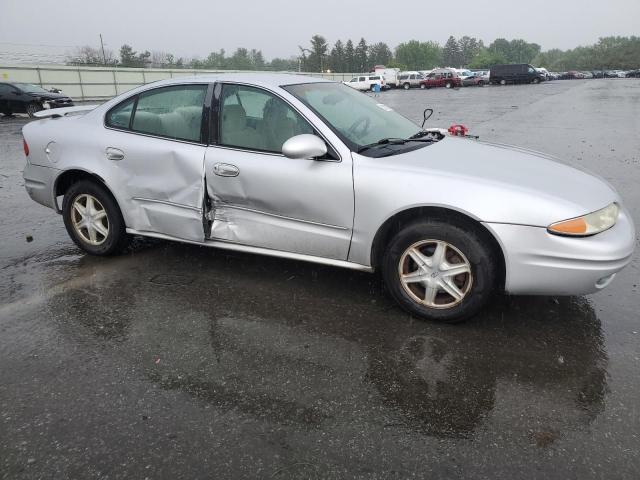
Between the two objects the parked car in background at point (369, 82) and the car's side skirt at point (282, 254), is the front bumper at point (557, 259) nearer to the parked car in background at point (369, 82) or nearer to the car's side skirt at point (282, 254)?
the car's side skirt at point (282, 254)

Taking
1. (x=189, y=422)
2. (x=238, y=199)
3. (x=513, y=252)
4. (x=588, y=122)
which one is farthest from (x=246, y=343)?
(x=588, y=122)

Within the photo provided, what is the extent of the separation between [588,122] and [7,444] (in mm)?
16323

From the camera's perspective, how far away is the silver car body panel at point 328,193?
3086 millimetres

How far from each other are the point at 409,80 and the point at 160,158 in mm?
52284

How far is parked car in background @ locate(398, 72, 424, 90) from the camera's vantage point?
172ft

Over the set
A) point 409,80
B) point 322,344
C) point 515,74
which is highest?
point 515,74

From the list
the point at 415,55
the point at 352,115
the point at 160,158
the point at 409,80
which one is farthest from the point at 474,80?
the point at 415,55

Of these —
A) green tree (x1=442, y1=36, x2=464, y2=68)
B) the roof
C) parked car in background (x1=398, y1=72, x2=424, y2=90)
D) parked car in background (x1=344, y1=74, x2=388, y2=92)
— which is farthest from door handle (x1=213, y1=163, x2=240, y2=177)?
green tree (x1=442, y1=36, x2=464, y2=68)

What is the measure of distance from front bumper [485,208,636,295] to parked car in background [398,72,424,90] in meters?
52.2

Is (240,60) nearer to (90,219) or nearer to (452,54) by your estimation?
(452,54)

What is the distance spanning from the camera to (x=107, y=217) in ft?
14.7

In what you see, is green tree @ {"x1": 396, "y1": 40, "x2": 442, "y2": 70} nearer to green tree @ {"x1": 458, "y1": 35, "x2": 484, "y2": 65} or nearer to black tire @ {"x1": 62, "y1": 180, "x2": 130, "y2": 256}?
green tree @ {"x1": 458, "y1": 35, "x2": 484, "y2": 65}

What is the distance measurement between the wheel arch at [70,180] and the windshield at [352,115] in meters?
1.80

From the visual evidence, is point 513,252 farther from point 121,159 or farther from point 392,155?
point 121,159
